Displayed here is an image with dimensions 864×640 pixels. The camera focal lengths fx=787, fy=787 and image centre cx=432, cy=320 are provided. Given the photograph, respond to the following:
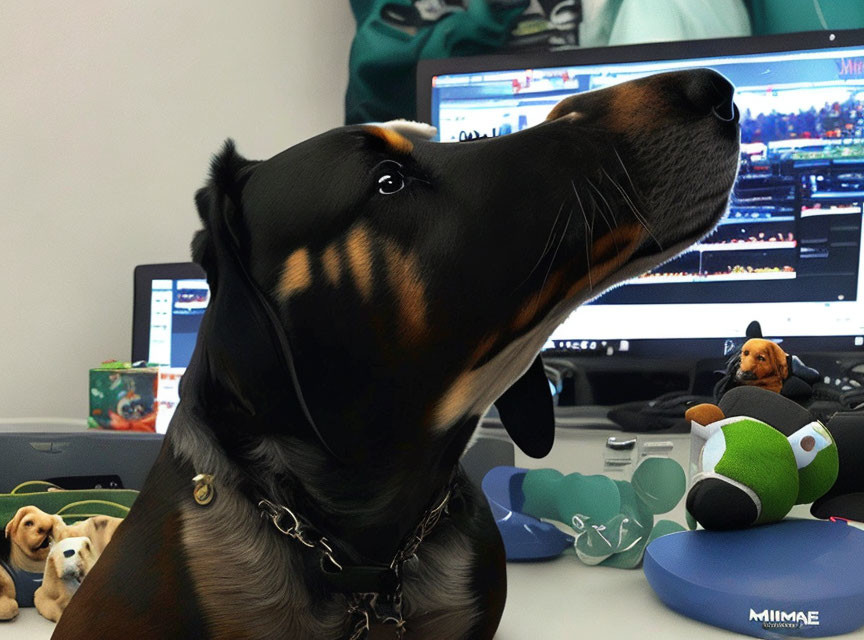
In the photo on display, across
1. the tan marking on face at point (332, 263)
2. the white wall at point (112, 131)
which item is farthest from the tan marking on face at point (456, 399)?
the white wall at point (112, 131)

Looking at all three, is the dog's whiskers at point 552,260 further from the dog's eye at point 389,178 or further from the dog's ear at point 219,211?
the dog's ear at point 219,211

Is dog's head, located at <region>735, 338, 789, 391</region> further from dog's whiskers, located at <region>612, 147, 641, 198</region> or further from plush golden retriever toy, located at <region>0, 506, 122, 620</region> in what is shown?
plush golden retriever toy, located at <region>0, 506, 122, 620</region>

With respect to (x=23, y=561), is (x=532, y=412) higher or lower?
higher

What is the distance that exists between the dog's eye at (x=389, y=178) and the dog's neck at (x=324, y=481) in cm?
20

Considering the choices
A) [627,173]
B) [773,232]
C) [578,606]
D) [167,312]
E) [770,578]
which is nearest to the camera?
[627,173]

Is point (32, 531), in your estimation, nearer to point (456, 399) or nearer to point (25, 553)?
point (25, 553)

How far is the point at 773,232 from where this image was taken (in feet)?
3.56

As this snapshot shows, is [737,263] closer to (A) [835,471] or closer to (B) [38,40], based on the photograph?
(A) [835,471]

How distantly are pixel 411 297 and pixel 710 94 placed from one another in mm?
256

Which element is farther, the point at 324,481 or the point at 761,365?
the point at 761,365

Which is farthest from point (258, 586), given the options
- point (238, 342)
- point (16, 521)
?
point (16, 521)

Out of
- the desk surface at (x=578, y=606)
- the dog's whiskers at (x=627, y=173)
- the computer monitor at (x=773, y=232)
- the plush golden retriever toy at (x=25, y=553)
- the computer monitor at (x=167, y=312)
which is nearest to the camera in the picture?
the dog's whiskers at (x=627, y=173)

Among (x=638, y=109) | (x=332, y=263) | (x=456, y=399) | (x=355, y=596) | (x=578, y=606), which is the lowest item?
(x=578, y=606)

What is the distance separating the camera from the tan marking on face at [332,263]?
1.87ft
